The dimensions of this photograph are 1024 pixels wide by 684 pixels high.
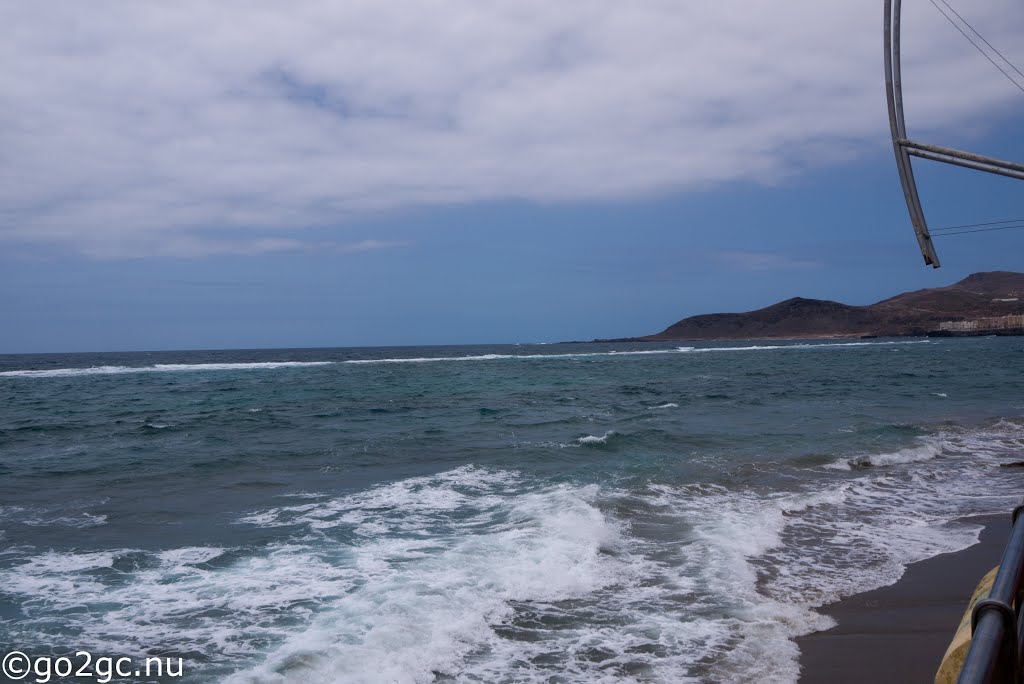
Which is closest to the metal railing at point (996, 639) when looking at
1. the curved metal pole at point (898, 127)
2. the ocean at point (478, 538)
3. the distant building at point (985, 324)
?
the ocean at point (478, 538)

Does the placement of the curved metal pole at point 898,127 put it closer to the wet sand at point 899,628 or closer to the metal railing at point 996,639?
the wet sand at point 899,628

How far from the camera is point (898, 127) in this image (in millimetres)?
8148

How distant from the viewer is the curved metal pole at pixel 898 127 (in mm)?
7980

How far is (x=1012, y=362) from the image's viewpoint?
144 feet

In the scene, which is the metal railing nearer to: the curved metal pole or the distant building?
the curved metal pole

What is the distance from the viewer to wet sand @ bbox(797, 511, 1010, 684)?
191 inches

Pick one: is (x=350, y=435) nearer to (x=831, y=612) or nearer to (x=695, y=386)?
(x=831, y=612)

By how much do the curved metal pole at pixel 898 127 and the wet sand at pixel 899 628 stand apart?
3.31m

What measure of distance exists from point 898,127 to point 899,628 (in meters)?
5.60

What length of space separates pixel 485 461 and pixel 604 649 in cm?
852

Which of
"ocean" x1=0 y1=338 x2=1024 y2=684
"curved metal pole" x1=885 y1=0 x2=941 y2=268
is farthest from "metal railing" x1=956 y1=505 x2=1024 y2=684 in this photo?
"curved metal pole" x1=885 y1=0 x2=941 y2=268

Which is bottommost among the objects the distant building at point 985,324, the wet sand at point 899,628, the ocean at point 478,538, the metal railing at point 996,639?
the wet sand at point 899,628

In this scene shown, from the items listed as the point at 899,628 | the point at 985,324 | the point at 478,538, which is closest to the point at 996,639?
the point at 899,628

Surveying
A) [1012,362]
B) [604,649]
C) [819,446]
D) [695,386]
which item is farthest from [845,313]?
[604,649]
